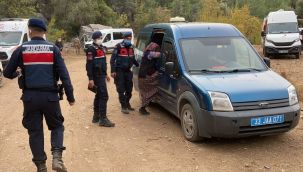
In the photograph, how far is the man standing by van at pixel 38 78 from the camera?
5184 millimetres

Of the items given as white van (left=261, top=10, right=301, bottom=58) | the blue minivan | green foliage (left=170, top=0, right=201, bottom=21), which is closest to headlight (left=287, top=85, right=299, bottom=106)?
the blue minivan

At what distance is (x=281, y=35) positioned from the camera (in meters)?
21.3

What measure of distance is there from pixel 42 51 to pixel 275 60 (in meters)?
17.8

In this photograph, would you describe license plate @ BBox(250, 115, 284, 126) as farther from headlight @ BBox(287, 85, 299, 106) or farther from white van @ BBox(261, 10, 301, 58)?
white van @ BBox(261, 10, 301, 58)

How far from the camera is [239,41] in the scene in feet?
26.3

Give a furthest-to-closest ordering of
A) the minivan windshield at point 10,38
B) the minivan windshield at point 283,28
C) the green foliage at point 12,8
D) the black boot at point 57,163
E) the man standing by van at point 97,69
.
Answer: the green foliage at point 12,8 → the minivan windshield at point 283,28 → the minivan windshield at point 10,38 → the man standing by van at point 97,69 → the black boot at point 57,163

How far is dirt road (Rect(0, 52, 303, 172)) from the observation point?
600cm

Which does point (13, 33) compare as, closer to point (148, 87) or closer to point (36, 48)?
point (148, 87)

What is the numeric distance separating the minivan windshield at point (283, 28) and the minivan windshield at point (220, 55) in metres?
14.6

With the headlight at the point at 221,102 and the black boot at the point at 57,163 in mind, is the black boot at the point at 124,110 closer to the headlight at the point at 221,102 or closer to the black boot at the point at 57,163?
the headlight at the point at 221,102

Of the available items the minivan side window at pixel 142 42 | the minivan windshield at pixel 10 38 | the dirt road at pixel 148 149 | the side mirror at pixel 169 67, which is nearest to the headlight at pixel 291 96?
the dirt road at pixel 148 149

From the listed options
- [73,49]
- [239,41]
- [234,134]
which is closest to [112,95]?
[239,41]

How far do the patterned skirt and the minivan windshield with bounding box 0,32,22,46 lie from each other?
13.2 metres

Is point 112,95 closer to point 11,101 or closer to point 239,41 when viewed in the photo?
point 11,101
